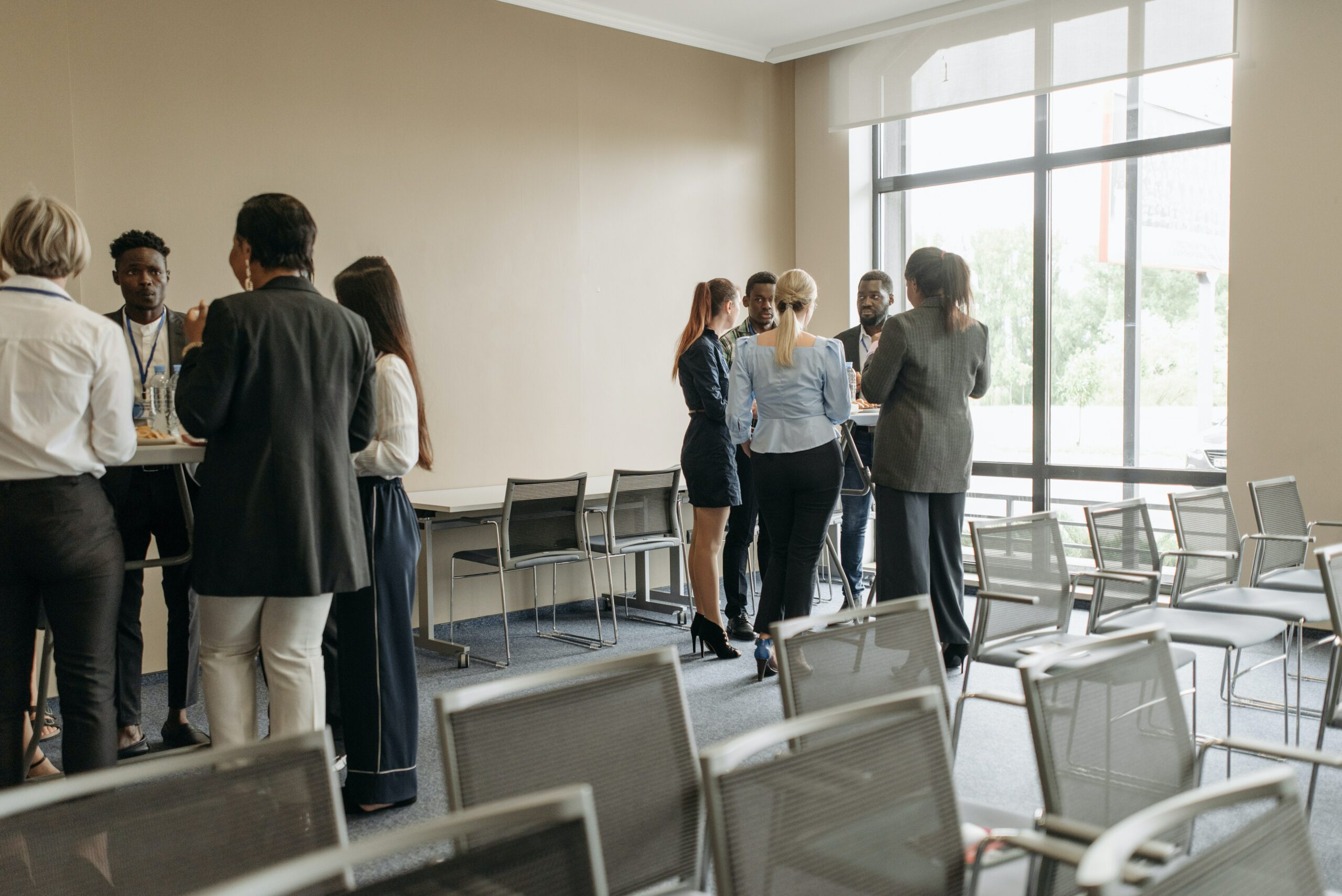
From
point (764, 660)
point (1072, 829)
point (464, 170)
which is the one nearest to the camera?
point (1072, 829)

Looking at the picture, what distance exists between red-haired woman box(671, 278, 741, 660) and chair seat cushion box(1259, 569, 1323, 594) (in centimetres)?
202

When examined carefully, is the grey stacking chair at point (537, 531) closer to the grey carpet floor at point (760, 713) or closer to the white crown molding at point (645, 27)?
the grey carpet floor at point (760, 713)

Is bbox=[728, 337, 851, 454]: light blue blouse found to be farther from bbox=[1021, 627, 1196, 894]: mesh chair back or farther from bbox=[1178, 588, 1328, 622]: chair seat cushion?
bbox=[1021, 627, 1196, 894]: mesh chair back

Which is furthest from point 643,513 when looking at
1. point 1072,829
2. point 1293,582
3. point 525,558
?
point 1072,829

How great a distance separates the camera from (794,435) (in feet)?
13.3

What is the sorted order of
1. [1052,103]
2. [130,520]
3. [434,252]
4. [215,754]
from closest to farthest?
1. [215,754]
2. [130,520]
3. [434,252]
4. [1052,103]

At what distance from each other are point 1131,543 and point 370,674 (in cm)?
246

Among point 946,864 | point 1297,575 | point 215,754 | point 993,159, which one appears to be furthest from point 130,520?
point 993,159

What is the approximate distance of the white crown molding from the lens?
5.70 m

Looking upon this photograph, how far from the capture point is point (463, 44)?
540 centimetres

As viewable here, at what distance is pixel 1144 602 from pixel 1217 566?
0.50m

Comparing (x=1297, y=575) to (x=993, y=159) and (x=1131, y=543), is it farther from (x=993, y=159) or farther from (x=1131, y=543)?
(x=993, y=159)

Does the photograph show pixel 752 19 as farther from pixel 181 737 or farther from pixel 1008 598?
pixel 181 737

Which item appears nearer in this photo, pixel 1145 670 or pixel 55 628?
pixel 1145 670
